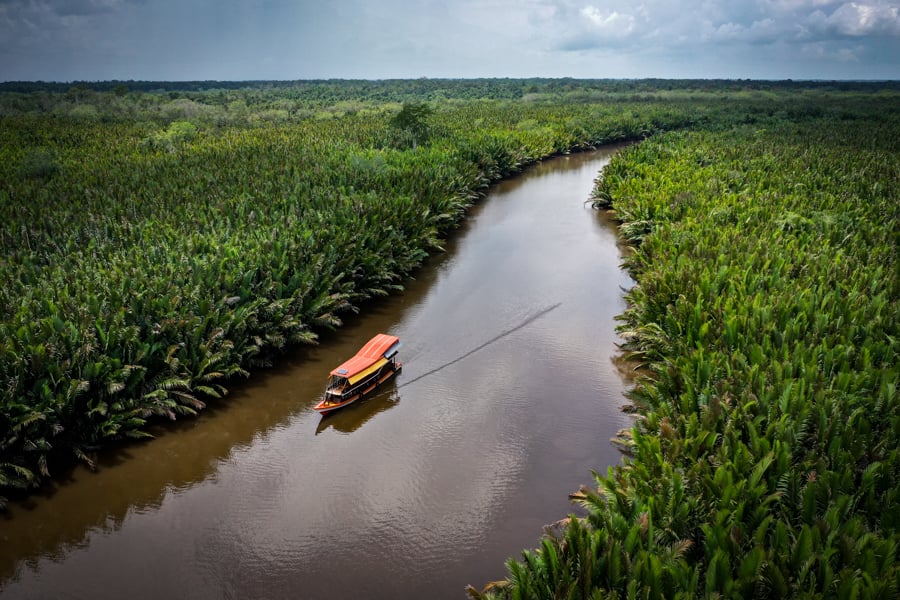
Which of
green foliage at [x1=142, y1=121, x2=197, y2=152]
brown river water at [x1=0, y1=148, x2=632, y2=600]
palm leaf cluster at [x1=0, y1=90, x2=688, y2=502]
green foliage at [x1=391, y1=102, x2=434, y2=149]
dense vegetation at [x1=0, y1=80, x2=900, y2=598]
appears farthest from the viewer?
green foliage at [x1=391, y1=102, x2=434, y2=149]

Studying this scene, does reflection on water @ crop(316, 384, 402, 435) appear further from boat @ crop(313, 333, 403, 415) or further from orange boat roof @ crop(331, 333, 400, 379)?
orange boat roof @ crop(331, 333, 400, 379)

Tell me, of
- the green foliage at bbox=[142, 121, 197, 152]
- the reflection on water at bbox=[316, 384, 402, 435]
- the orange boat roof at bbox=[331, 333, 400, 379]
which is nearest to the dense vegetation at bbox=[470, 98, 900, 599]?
the reflection on water at bbox=[316, 384, 402, 435]

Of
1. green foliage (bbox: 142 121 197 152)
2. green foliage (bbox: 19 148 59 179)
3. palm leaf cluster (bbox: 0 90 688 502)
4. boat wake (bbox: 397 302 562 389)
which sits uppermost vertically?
green foliage (bbox: 142 121 197 152)

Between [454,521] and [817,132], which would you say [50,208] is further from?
[817,132]

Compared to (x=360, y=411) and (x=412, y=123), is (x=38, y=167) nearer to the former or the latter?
(x=412, y=123)

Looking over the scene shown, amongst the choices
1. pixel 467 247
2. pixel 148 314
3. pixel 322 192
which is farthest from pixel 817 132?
pixel 148 314

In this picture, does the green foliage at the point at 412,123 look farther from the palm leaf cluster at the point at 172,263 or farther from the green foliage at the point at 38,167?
the green foliage at the point at 38,167

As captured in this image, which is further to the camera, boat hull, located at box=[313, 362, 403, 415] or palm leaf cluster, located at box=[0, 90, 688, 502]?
boat hull, located at box=[313, 362, 403, 415]

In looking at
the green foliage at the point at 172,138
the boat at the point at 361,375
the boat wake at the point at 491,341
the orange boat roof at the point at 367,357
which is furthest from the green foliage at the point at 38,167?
the boat wake at the point at 491,341
